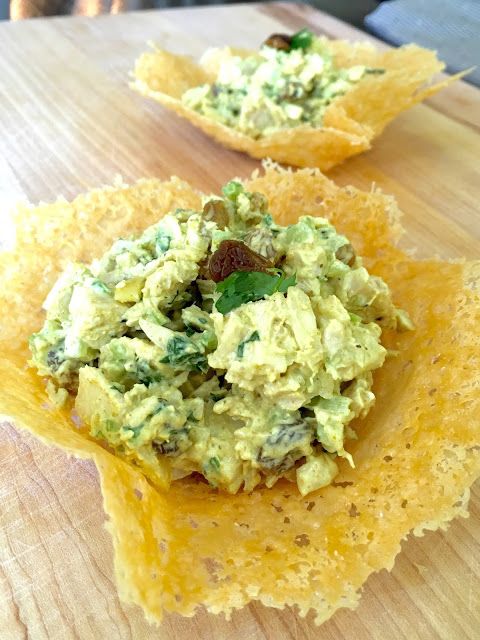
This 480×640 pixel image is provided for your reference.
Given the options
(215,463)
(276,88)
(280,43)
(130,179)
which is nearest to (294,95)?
(276,88)

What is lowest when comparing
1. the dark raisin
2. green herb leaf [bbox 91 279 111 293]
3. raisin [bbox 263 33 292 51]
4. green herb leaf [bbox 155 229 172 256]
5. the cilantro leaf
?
green herb leaf [bbox 91 279 111 293]

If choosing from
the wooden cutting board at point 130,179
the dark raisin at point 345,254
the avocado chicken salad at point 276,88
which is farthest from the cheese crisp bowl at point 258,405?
the avocado chicken salad at point 276,88

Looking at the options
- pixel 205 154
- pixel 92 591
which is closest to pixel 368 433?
pixel 92 591

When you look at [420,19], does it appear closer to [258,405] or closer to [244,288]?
[244,288]

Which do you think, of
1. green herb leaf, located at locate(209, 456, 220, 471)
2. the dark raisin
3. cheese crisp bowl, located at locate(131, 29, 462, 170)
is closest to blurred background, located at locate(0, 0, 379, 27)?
cheese crisp bowl, located at locate(131, 29, 462, 170)

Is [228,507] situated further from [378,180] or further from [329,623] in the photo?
[378,180]

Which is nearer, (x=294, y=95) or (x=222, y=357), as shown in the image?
(x=222, y=357)

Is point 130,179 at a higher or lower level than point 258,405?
lower

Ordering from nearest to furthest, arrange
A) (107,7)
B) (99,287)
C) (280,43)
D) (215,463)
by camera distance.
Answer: (215,463) → (99,287) → (280,43) → (107,7)

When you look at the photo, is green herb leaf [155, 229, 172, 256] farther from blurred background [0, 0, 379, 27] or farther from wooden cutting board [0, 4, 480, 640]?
blurred background [0, 0, 379, 27]
